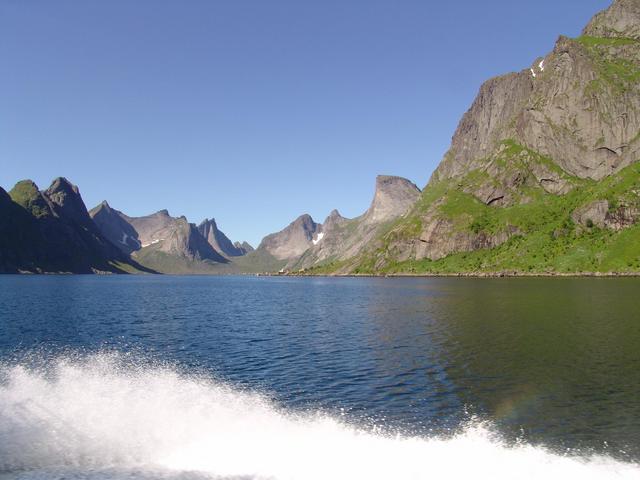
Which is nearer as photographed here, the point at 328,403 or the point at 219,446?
the point at 219,446

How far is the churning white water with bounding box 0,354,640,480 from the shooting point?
19219mm

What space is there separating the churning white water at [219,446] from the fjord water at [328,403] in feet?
0.33

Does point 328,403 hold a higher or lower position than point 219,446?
lower

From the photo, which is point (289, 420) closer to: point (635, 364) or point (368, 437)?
point (368, 437)

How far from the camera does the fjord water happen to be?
20156 millimetres

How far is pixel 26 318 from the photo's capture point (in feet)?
271

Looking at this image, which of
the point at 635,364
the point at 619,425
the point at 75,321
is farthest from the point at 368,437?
the point at 75,321

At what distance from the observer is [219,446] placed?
21828mm

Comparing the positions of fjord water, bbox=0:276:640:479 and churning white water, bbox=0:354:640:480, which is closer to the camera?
churning white water, bbox=0:354:640:480

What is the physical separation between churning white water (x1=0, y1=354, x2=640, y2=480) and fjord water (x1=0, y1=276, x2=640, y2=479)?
10 cm

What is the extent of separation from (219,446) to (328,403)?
35.4ft

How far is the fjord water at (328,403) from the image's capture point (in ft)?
66.1

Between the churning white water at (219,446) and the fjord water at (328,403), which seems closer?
the churning white water at (219,446)

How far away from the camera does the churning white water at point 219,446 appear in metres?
19.2
